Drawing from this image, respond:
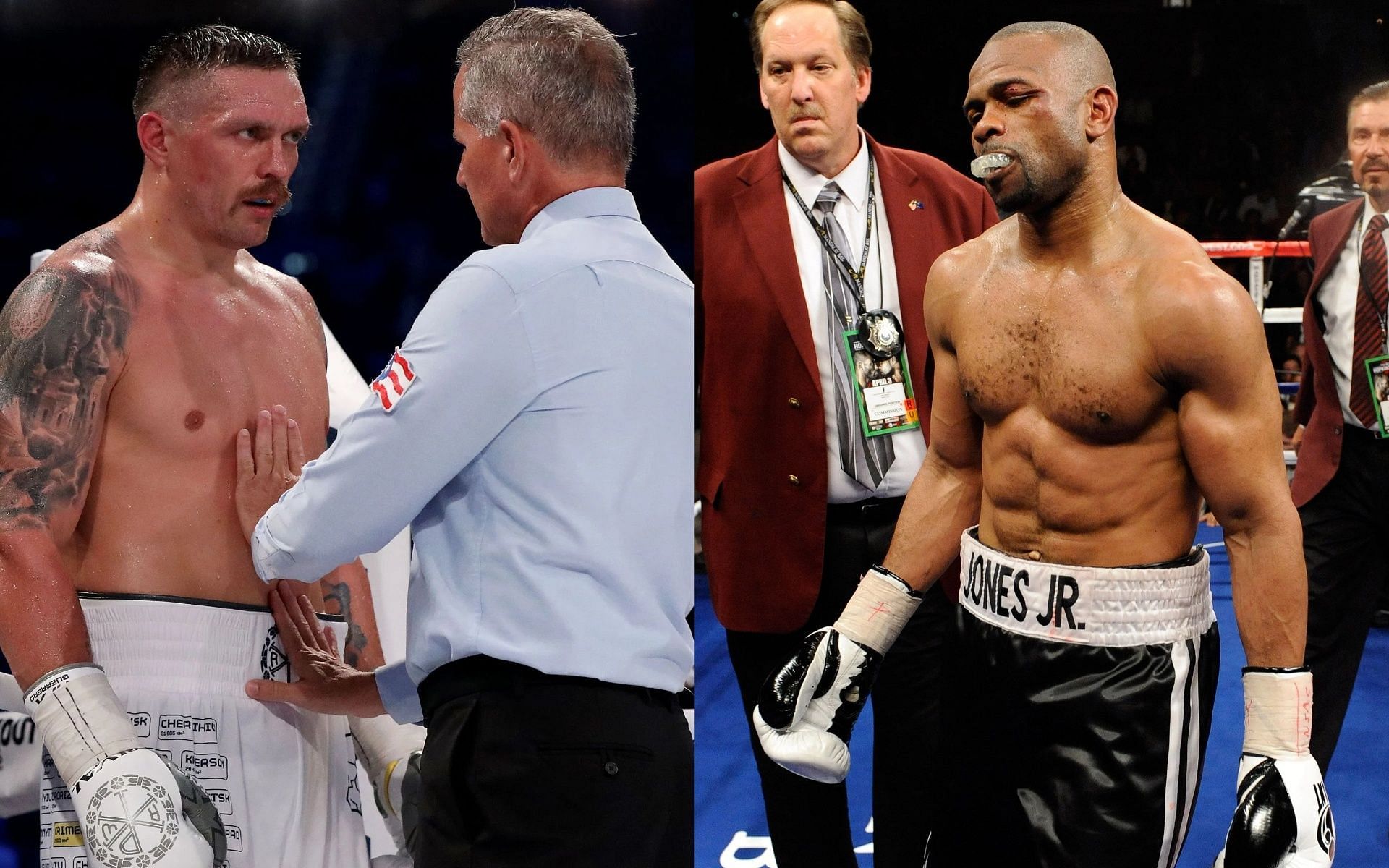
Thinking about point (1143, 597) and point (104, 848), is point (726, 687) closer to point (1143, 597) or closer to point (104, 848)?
point (1143, 597)

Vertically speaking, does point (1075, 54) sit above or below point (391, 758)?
above

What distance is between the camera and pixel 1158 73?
3854 mm

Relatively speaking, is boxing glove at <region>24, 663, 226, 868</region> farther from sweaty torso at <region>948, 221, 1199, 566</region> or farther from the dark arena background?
the dark arena background

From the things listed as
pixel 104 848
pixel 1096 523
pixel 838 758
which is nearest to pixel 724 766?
pixel 838 758

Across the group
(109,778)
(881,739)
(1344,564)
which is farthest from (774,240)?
(1344,564)

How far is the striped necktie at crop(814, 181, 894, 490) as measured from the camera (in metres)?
2.60

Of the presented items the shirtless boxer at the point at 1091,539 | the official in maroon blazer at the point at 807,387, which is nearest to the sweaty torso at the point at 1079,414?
the shirtless boxer at the point at 1091,539

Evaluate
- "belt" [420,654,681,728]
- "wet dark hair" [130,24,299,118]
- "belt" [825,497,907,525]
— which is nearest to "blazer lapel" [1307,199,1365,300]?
"belt" [825,497,907,525]

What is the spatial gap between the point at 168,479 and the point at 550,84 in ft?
2.54

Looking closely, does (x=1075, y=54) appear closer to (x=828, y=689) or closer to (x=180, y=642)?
(x=828, y=689)

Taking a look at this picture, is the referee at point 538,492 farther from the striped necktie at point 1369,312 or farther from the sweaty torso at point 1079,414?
the striped necktie at point 1369,312

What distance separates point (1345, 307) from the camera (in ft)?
10.1

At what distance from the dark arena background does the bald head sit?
1.17 m

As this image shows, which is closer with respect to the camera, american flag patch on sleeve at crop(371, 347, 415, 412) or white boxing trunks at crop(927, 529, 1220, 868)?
american flag patch on sleeve at crop(371, 347, 415, 412)
